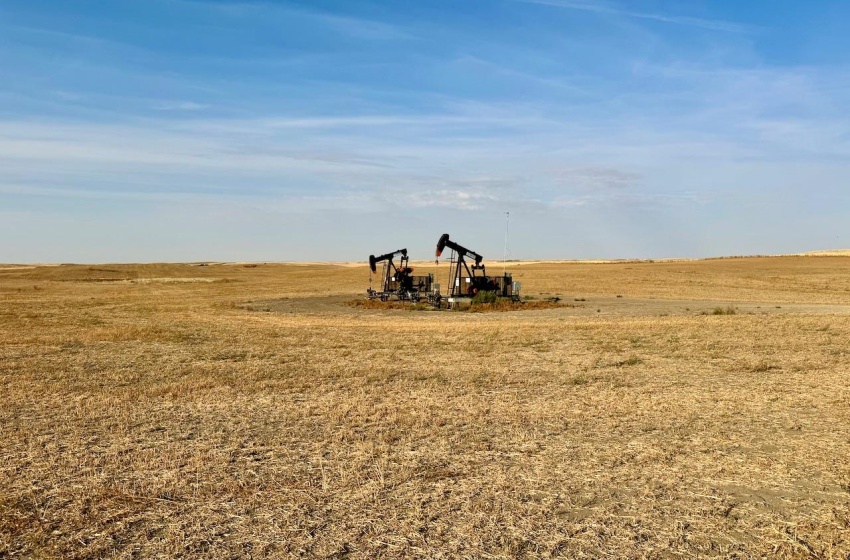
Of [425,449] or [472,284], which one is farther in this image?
[472,284]

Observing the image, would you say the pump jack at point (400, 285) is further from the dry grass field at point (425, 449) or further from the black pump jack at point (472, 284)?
the dry grass field at point (425, 449)

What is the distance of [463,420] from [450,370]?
450cm

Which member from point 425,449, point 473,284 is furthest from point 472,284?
point 425,449

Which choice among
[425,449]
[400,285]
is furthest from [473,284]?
[425,449]

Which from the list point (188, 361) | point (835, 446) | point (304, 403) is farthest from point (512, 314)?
point (835, 446)

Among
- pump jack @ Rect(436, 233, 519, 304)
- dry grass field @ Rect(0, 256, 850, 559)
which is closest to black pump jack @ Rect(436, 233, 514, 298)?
pump jack @ Rect(436, 233, 519, 304)

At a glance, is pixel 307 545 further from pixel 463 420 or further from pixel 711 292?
pixel 711 292

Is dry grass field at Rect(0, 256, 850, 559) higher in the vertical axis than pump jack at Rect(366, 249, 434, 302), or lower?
lower

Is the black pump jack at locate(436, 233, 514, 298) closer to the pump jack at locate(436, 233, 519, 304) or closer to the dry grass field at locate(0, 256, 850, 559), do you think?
the pump jack at locate(436, 233, 519, 304)

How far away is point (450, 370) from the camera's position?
14.2m

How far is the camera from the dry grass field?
5684 millimetres

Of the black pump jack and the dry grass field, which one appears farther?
the black pump jack

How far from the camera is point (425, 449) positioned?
26.9 ft

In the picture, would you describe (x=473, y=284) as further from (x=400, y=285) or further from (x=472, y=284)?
(x=400, y=285)
